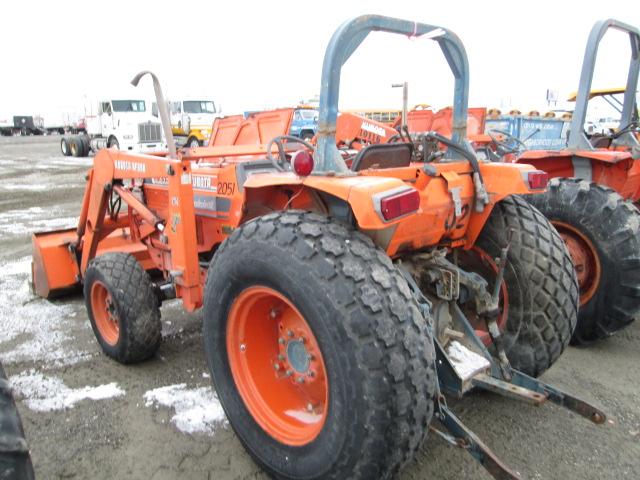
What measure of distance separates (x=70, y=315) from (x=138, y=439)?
84.5 inches

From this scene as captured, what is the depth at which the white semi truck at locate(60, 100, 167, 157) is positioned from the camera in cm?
2159

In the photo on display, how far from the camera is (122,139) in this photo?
861 inches

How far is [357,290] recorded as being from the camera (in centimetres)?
195

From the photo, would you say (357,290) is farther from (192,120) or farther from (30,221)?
(192,120)

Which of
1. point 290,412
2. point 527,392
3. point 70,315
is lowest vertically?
point 70,315

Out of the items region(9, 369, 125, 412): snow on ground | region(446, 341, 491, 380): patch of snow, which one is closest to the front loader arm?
region(9, 369, 125, 412): snow on ground

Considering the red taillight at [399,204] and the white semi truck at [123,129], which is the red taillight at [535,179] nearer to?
the red taillight at [399,204]

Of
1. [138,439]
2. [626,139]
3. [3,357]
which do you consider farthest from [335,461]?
[626,139]

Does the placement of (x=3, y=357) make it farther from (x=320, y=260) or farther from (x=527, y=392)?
(x=527, y=392)

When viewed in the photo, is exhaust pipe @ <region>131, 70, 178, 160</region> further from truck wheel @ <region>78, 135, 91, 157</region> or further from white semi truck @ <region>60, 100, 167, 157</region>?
truck wheel @ <region>78, 135, 91, 157</region>

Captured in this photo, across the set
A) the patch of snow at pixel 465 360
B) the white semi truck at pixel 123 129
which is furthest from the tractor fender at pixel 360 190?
the white semi truck at pixel 123 129

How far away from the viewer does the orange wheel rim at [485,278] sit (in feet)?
9.42

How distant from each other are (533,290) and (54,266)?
13.0 feet

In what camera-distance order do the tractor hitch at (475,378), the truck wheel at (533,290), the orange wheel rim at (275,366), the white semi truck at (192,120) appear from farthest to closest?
the white semi truck at (192,120) → the truck wheel at (533,290) → the orange wheel rim at (275,366) → the tractor hitch at (475,378)
